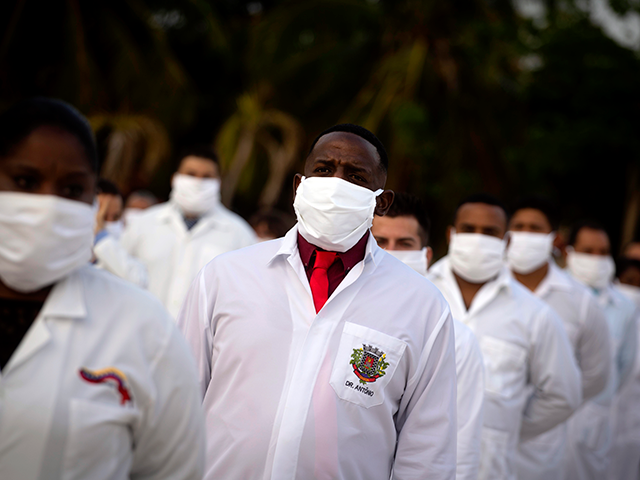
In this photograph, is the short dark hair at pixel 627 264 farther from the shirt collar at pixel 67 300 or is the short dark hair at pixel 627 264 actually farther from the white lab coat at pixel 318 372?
the shirt collar at pixel 67 300

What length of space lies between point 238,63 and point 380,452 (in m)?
18.8

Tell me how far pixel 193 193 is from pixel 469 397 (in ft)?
13.1

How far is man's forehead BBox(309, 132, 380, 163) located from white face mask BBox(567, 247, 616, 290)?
17.7ft

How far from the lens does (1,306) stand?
188cm

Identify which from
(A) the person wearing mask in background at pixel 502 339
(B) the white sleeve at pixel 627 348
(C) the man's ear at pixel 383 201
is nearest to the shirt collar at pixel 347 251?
(C) the man's ear at pixel 383 201

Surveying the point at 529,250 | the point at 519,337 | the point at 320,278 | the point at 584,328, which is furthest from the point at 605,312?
the point at 320,278

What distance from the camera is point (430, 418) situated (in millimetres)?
2805

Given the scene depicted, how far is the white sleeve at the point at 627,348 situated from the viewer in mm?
7688

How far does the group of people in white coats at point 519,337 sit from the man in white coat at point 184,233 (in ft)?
8.75

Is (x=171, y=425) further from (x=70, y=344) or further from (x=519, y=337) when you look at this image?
(x=519, y=337)

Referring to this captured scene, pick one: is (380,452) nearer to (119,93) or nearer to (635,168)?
(635,168)

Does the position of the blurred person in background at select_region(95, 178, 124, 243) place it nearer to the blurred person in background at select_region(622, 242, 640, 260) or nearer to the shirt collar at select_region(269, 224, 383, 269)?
the shirt collar at select_region(269, 224, 383, 269)

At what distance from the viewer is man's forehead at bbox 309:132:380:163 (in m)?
2.94

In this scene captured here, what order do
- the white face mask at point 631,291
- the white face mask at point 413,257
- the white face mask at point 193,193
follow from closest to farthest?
1. the white face mask at point 413,257
2. the white face mask at point 193,193
3. the white face mask at point 631,291
